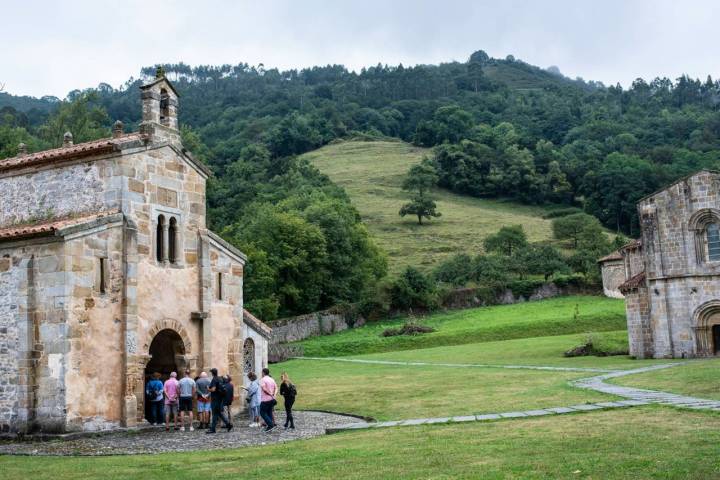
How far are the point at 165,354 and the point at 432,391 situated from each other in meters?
9.26

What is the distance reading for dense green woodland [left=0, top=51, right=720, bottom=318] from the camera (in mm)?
67938

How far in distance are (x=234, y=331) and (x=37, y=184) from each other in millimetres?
7980

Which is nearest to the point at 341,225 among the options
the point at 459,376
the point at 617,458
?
the point at 459,376

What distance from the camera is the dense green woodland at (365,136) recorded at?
67938 millimetres

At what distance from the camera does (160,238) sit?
25875mm

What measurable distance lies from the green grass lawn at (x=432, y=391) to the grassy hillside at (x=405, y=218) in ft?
171

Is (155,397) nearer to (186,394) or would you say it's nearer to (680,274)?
(186,394)

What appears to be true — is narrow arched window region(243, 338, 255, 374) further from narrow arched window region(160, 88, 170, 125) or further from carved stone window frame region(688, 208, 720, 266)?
carved stone window frame region(688, 208, 720, 266)

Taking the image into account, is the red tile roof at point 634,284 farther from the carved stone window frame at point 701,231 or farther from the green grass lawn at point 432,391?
the green grass lawn at point 432,391

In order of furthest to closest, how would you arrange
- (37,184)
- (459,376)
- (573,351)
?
(573,351), (459,376), (37,184)

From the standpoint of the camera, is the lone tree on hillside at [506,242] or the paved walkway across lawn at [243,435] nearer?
the paved walkway across lawn at [243,435]

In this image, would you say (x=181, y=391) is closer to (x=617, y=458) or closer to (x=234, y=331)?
(x=234, y=331)

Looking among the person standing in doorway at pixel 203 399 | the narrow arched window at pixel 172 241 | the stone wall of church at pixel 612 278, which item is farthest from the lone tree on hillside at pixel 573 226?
the person standing in doorway at pixel 203 399

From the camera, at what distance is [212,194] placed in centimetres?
10456
